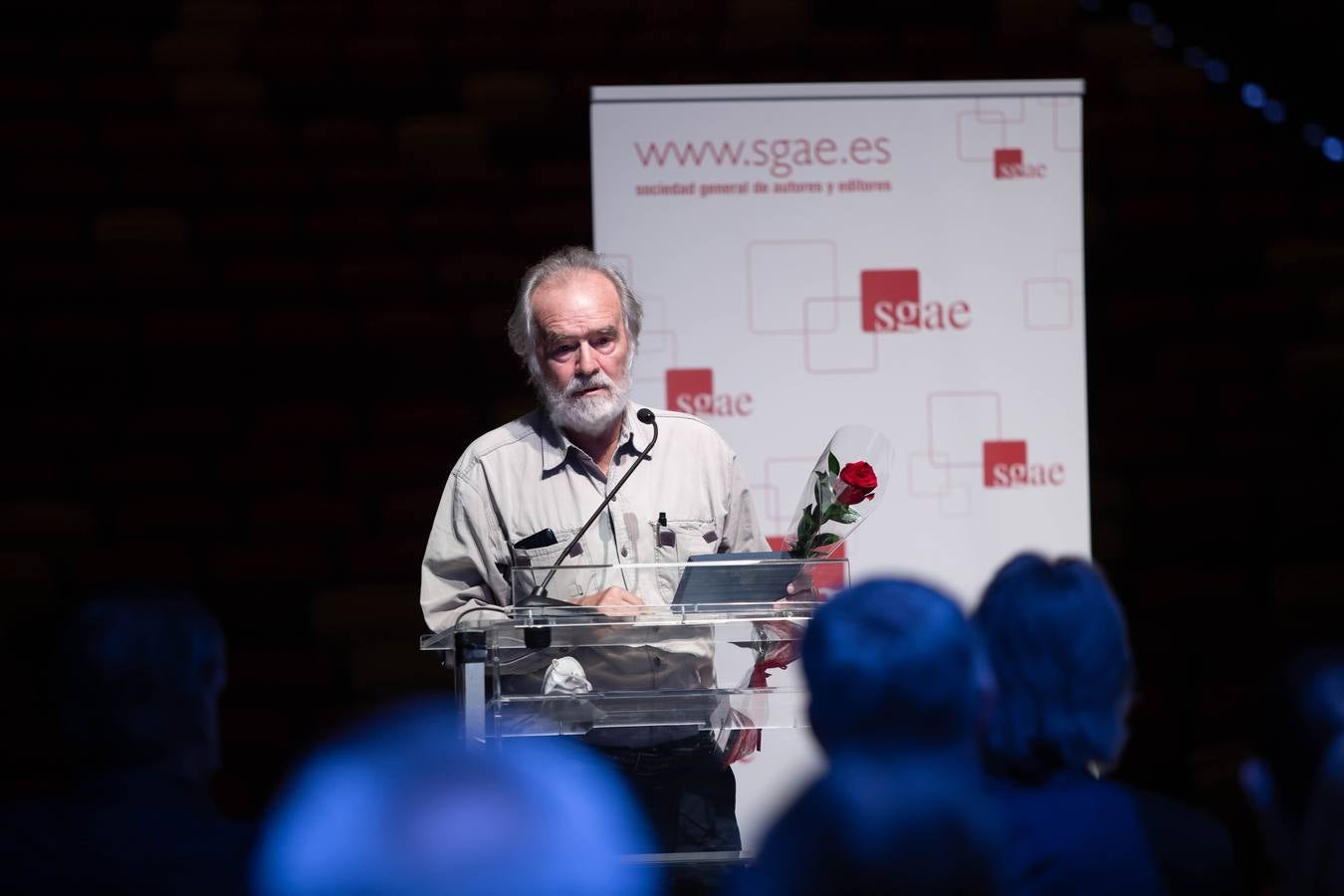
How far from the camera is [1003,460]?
3.86m

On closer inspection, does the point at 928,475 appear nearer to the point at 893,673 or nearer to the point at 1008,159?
the point at 1008,159

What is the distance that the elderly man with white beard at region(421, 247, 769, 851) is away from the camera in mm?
2605

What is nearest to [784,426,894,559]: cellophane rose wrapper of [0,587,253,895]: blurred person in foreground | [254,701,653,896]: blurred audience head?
[0,587,253,895]: blurred person in foreground

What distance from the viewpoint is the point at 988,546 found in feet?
12.7

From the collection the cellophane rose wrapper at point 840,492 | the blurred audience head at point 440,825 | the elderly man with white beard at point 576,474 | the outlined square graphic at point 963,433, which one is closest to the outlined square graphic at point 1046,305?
the outlined square graphic at point 963,433

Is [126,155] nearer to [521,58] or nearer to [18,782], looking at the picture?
[521,58]

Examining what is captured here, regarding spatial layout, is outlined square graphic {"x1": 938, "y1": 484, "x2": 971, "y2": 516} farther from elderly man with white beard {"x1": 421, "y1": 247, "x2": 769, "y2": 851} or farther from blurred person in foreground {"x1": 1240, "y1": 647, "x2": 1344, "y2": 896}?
blurred person in foreground {"x1": 1240, "y1": 647, "x2": 1344, "y2": 896}

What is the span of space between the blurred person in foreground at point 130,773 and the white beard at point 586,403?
1.41 meters

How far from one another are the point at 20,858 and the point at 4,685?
347 centimetres

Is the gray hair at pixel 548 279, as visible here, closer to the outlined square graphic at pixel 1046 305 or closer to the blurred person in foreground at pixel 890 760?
the outlined square graphic at pixel 1046 305

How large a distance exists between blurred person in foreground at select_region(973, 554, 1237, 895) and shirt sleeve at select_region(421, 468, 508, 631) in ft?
4.44

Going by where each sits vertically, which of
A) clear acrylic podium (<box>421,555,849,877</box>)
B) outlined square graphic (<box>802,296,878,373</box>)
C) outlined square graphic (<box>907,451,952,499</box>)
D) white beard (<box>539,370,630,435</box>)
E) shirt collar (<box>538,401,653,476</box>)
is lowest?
clear acrylic podium (<box>421,555,849,877</box>)

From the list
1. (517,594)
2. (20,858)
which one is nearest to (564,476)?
(517,594)

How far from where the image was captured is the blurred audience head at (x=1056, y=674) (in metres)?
1.35
